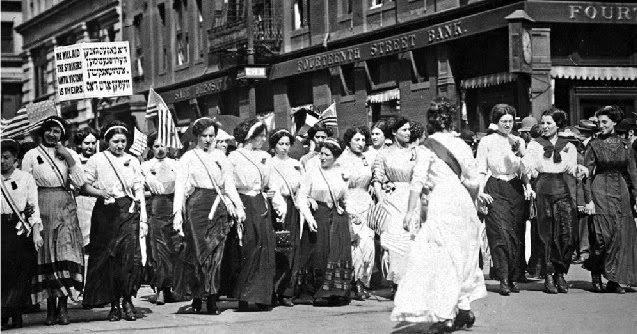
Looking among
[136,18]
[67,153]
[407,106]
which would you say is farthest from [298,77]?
[67,153]

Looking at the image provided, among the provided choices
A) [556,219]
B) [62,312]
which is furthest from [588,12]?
[62,312]

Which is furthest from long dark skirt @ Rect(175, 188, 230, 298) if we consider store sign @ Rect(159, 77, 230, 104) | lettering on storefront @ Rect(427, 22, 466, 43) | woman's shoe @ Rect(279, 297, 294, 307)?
store sign @ Rect(159, 77, 230, 104)

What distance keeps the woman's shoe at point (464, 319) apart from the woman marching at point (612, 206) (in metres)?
3.34

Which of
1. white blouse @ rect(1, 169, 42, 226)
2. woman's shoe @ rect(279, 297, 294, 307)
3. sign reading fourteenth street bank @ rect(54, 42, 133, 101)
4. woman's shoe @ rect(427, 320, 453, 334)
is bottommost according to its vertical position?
woman's shoe @ rect(279, 297, 294, 307)

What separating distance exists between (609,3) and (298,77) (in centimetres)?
1115

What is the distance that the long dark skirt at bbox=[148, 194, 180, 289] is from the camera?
13.5m

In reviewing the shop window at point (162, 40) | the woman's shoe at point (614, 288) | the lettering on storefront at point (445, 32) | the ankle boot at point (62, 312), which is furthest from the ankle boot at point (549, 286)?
the shop window at point (162, 40)

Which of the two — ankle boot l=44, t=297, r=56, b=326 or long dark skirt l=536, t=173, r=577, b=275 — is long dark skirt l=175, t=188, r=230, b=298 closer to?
ankle boot l=44, t=297, r=56, b=326

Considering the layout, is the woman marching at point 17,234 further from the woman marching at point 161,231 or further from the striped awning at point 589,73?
the striped awning at point 589,73

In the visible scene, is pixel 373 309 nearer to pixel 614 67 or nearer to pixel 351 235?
pixel 351 235

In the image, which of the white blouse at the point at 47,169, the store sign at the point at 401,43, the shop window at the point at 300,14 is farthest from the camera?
the shop window at the point at 300,14

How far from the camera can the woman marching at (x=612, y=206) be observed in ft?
41.3

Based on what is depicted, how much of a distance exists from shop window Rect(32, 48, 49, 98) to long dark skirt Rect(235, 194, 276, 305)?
43545mm

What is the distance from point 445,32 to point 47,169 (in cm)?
1315
